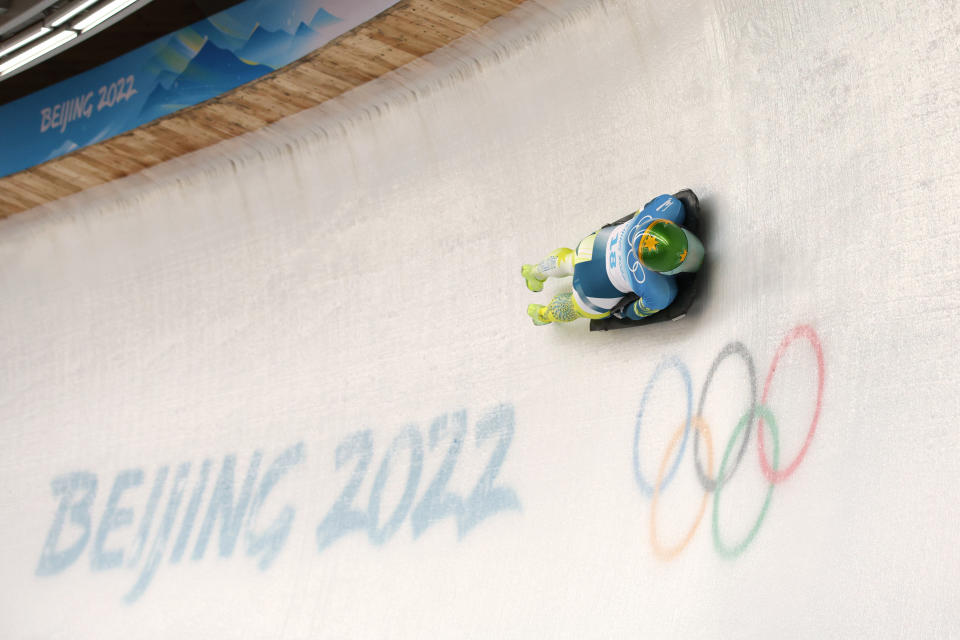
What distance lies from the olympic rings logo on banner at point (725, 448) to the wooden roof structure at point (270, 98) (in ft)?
6.99

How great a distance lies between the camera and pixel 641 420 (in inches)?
128

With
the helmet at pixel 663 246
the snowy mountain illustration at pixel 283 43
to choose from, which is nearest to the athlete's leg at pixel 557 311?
the helmet at pixel 663 246

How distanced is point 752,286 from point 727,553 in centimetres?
88

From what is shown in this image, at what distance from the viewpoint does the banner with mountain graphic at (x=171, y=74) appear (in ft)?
15.3

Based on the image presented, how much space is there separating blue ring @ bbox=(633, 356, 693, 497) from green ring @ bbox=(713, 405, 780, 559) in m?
0.25

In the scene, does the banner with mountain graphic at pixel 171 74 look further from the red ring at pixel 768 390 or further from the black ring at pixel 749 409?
the red ring at pixel 768 390

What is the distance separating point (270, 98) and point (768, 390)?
3.57 metres

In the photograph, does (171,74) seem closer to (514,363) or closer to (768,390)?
(514,363)

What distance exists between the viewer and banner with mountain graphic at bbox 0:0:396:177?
15.3ft

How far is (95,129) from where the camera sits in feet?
18.6

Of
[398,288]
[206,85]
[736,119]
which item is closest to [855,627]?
[736,119]

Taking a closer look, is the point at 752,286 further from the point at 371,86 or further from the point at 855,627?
the point at 371,86

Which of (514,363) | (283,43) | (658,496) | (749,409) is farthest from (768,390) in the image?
(283,43)

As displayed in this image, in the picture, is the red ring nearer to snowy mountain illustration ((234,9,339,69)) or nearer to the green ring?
the green ring
